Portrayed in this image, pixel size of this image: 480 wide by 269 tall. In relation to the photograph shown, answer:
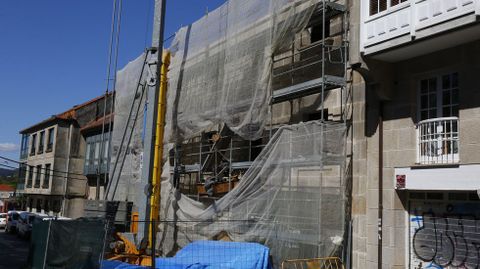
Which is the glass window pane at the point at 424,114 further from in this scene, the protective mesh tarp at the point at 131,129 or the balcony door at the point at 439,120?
the protective mesh tarp at the point at 131,129

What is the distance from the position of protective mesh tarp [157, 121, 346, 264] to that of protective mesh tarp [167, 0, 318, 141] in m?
1.31

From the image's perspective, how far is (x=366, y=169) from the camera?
474 inches

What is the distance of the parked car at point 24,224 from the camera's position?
102 ft

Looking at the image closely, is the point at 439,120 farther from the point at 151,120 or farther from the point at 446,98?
the point at 151,120

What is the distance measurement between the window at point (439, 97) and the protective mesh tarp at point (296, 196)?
2.09 m

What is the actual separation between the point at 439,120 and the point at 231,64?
20.6 ft

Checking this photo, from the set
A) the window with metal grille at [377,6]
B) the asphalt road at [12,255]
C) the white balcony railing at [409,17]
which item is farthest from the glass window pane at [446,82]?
the asphalt road at [12,255]

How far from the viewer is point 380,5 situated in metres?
11.5

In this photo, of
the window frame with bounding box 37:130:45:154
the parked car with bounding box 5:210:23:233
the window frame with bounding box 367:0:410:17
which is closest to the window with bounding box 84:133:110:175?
the parked car with bounding box 5:210:23:233

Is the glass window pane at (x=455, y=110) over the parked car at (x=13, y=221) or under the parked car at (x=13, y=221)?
over

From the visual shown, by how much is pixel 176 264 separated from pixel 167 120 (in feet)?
22.8

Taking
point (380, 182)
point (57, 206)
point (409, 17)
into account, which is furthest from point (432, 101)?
point (57, 206)

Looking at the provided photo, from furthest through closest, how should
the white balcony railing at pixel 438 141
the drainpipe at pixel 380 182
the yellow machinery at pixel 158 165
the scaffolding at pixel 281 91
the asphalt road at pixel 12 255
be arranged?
the asphalt road at pixel 12 255 < the yellow machinery at pixel 158 165 < the scaffolding at pixel 281 91 < the drainpipe at pixel 380 182 < the white balcony railing at pixel 438 141

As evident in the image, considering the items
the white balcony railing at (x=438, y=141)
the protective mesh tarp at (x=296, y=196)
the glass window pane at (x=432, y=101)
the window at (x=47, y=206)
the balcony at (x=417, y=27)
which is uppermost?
the balcony at (x=417, y=27)
